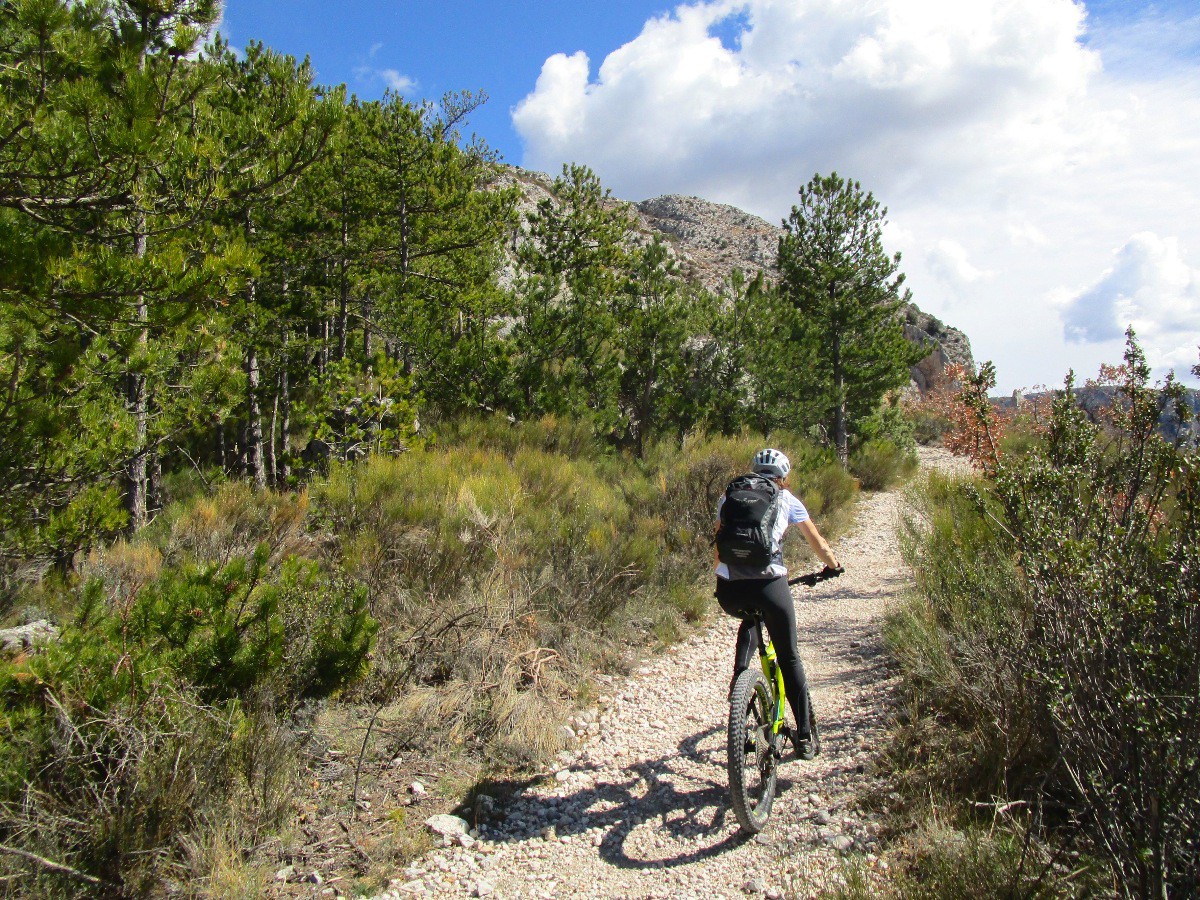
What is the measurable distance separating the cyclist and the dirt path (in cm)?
47

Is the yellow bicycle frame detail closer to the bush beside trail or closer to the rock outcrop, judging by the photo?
the bush beside trail

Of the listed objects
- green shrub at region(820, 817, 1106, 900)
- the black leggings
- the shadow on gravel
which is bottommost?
the shadow on gravel

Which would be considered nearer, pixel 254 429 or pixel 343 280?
pixel 343 280

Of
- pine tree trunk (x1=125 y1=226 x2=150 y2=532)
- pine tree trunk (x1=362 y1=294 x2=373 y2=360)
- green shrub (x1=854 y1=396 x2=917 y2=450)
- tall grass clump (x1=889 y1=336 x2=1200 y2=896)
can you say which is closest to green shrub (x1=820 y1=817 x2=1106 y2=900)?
tall grass clump (x1=889 y1=336 x2=1200 y2=896)

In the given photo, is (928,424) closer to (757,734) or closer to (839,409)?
(839,409)

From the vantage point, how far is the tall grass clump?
2.23 metres

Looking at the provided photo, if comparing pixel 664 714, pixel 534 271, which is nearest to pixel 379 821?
pixel 664 714

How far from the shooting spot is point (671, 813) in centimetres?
373

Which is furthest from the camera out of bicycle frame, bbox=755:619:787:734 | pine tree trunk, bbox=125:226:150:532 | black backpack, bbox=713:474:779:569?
pine tree trunk, bbox=125:226:150:532

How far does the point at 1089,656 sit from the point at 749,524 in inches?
58.1

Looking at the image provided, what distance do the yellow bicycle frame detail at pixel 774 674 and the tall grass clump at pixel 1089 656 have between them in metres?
0.82

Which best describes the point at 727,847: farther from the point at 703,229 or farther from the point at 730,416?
the point at 703,229

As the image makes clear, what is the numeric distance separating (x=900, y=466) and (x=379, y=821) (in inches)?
648

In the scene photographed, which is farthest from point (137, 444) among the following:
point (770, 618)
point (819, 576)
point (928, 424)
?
point (928, 424)
